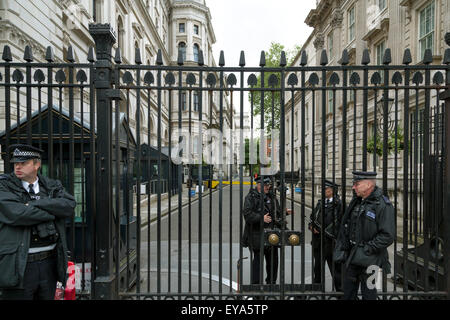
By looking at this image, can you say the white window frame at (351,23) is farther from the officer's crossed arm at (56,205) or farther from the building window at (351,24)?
the officer's crossed arm at (56,205)

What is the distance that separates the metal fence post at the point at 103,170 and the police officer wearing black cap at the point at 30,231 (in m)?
0.46

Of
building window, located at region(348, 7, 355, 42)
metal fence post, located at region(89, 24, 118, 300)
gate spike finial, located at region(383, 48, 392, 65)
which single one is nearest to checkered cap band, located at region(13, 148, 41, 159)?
metal fence post, located at region(89, 24, 118, 300)

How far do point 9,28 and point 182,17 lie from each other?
123 ft

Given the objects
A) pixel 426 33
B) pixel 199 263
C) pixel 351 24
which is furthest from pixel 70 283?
pixel 351 24

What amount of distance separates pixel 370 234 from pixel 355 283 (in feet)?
2.29

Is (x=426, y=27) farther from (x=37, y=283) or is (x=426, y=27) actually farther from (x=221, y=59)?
(x=37, y=283)

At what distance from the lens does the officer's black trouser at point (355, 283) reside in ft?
11.0

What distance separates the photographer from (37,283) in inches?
113

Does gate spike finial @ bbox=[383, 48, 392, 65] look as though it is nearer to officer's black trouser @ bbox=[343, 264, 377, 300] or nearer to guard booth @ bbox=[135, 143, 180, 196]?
officer's black trouser @ bbox=[343, 264, 377, 300]

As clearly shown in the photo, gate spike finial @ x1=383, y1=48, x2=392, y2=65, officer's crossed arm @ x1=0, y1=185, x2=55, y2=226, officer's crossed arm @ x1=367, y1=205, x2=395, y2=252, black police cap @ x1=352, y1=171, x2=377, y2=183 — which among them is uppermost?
gate spike finial @ x1=383, y1=48, x2=392, y2=65

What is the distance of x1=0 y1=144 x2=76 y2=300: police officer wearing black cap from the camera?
269cm

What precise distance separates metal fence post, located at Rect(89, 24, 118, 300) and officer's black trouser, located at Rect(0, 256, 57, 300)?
500mm

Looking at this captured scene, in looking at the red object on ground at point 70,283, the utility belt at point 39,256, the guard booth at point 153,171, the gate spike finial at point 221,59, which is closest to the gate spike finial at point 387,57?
the gate spike finial at point 221,59
